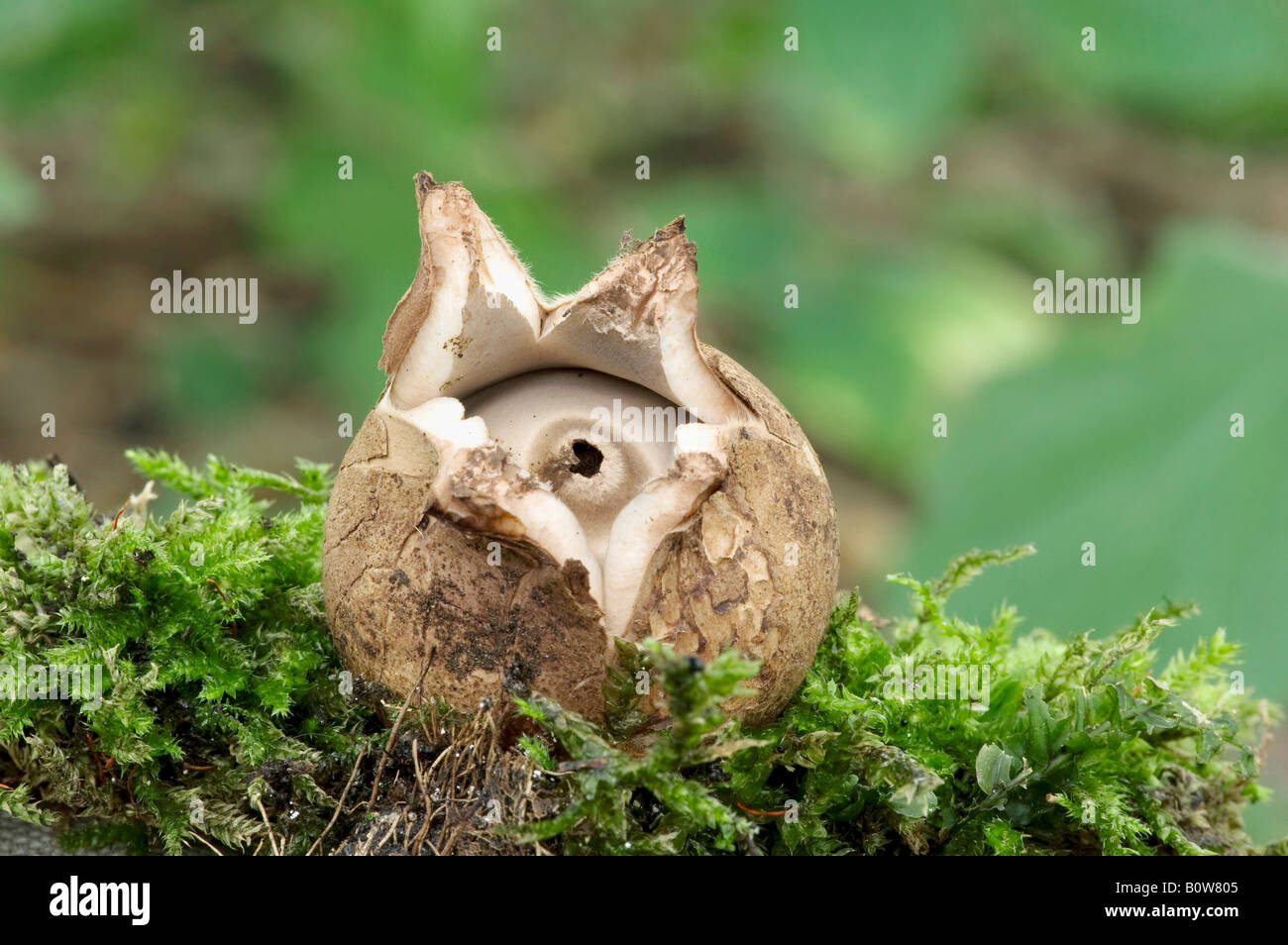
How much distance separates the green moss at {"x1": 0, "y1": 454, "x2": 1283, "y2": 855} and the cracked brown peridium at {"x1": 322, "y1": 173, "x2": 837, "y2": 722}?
0.09 meters

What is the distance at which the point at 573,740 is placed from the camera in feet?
5.13

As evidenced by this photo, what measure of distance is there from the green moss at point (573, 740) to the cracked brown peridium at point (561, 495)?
0.28ft

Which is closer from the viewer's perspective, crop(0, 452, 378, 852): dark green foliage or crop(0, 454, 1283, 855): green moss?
crop(0, 454, 1283, 855): green moss

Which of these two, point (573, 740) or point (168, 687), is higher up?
point (168, 687)

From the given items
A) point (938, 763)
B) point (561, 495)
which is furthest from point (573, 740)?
point (938, 763)

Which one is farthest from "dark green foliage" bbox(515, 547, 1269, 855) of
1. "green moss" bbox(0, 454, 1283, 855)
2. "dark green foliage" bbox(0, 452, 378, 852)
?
"dark green foliage" bbox(0, 452, 378, 852)

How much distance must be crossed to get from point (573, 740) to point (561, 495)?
1.20 ft

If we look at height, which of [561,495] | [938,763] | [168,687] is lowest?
[938,763]

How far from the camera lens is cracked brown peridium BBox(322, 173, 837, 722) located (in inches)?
65.1

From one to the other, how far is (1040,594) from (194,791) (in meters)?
1.58

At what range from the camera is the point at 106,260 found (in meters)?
4.76

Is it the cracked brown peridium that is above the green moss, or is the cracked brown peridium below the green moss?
above

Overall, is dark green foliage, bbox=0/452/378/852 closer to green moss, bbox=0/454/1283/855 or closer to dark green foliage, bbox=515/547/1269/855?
green moss, bbox=0/454/1283/855

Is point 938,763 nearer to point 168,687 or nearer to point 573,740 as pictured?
point 573,740
